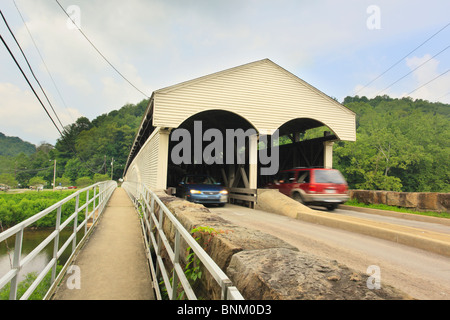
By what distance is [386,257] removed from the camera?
500 cm

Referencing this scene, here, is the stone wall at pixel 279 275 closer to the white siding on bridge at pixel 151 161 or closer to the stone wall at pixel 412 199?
the white siding on bridge at pixel 151 161

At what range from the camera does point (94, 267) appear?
16.6 feet

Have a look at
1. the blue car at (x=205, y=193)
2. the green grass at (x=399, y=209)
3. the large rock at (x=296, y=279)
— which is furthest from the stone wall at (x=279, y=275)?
the green grass at (x=399, y=209)

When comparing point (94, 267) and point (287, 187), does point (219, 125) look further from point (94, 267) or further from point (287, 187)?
point (94, 267)

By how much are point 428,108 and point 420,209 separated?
6268cm

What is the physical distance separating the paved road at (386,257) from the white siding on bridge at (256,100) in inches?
271

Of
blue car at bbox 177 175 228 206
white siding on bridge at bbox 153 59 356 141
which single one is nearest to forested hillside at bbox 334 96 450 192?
white siding on bridge at bbox 153 59 356 141

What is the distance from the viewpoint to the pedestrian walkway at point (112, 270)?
3974 millimetres


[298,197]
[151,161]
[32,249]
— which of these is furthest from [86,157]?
[298,197]

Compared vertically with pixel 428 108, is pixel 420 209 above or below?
below

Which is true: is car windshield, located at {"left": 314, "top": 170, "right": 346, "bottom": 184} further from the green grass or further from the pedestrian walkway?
the pedestrian walkway

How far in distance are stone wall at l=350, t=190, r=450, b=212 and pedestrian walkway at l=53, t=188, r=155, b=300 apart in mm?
11438

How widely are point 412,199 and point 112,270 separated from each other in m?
12.5
